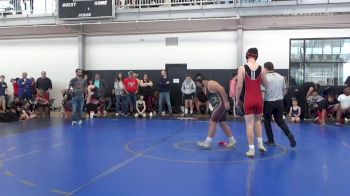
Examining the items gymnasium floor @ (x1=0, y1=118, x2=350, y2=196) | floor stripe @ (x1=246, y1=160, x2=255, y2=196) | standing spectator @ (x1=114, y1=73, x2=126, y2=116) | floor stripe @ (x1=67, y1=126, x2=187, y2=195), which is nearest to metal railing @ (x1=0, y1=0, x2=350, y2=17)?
standing spectator @ (x1=114, y1=73, x2=126, y2=116)

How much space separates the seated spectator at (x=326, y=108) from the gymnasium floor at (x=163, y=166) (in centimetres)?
231

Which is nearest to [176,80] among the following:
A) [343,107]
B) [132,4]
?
[132,4]

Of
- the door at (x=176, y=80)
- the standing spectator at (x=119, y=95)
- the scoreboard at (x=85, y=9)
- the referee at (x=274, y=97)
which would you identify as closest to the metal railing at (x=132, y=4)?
the scoreboard at (x=85, y=9)

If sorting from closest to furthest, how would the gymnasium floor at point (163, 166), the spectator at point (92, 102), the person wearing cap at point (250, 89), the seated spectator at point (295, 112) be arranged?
the gymnasium floor at point (163, 166) < the person wearing cap at point (250, 89) < the seated spectator at point (295, 112) < the spectator at point (92, 102)

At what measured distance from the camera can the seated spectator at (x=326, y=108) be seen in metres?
11.9

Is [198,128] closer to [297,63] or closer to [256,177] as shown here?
[256,177]

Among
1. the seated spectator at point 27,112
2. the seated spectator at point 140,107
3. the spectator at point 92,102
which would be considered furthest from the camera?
the seated spectator at point 140,107

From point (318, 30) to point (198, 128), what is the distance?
26.0 ft

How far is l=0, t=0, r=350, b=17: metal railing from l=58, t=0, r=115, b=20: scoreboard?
492 millimetres

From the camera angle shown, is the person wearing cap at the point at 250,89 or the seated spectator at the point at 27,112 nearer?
the person wearing cap at the point at 250,89

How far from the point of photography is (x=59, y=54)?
59.6 ft

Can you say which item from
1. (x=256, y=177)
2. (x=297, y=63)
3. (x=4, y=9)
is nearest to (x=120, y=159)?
(x=256, y=177)

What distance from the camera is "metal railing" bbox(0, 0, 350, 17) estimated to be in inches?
563

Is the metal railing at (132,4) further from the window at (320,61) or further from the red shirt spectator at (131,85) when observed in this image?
the red shirt spectator at (131,85)
